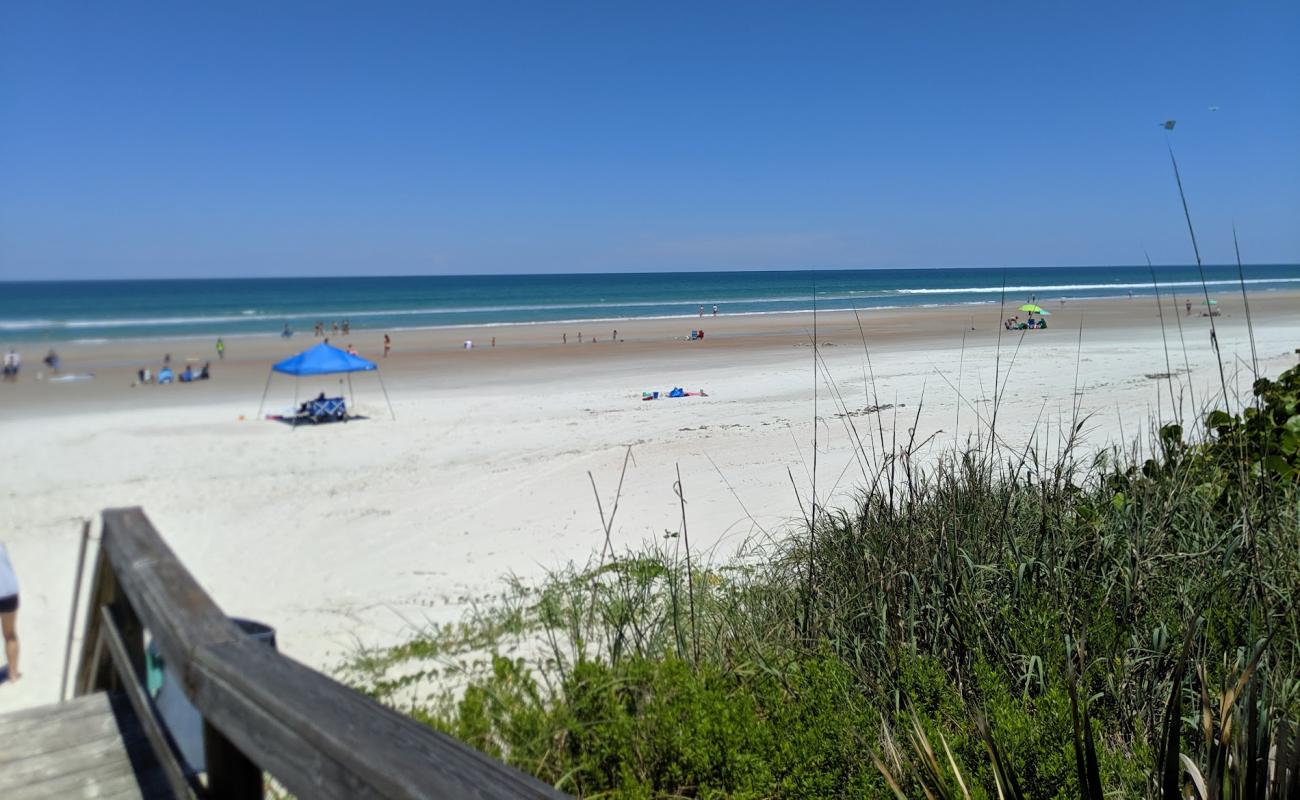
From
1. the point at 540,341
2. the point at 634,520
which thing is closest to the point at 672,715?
the point at 634,520

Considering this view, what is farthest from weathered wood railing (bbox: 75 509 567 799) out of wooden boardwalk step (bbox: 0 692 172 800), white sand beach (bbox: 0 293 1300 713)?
white sand beach (bbox: 0 293 1300 713)

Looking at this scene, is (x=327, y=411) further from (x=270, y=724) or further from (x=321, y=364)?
(x=270, y=724)

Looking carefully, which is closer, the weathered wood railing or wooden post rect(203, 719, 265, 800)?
the weathered wood railing

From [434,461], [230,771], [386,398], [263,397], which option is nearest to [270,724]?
[230,771]

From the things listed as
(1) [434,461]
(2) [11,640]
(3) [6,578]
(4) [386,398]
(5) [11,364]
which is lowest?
(1) [434,461]

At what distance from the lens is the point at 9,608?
12.2 feet

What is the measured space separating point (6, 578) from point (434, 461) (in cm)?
651

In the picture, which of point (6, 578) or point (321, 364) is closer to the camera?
point (6, 578)

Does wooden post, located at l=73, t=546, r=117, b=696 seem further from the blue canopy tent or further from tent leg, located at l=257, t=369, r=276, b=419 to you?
tent leg, located at l=257, t=369, r=276, b=419

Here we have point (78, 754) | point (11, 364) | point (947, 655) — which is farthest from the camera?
point (11, 364)

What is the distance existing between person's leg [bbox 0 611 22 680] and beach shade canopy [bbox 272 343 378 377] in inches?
331

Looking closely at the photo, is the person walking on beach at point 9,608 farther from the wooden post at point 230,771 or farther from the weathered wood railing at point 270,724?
the wooden post at point 230,771

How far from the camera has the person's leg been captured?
11.9 ft

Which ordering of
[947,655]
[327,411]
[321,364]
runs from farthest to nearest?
[327,411] < [321,364] < [947,655]
